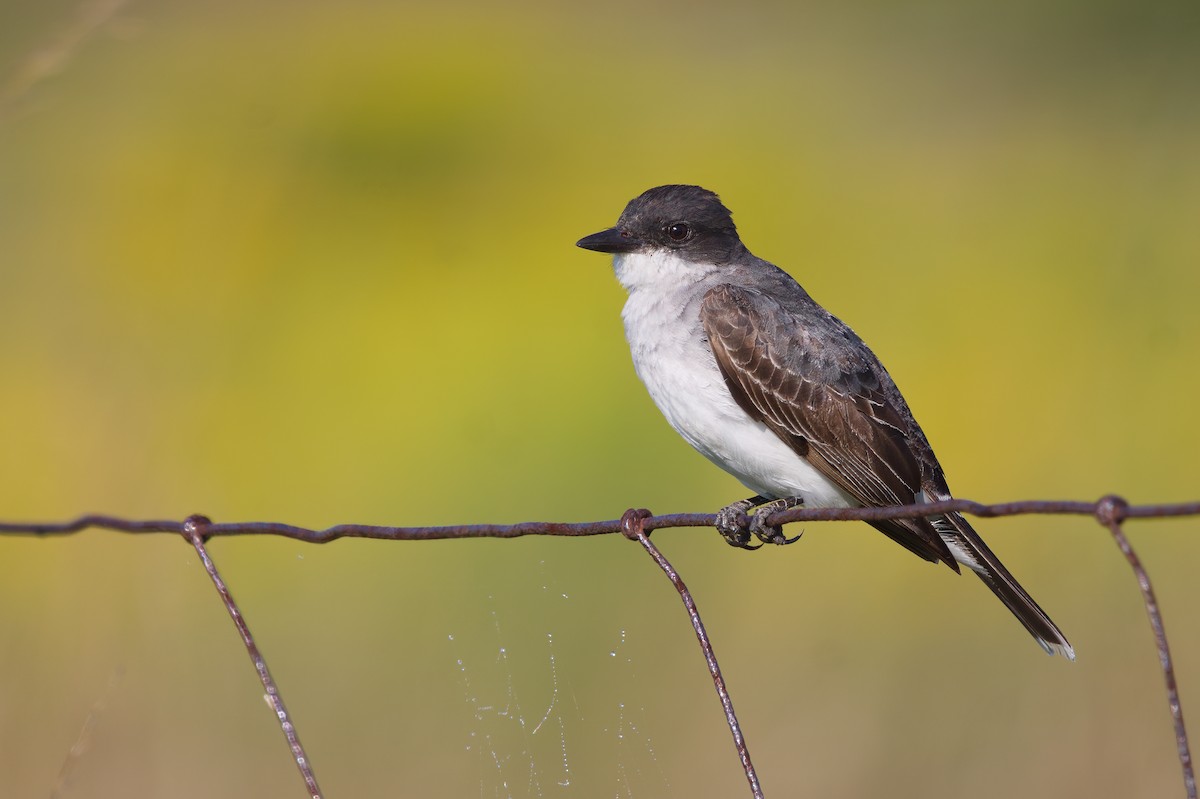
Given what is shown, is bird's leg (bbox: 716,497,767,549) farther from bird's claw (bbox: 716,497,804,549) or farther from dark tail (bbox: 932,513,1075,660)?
dark tail (bbox: 932,513,1075,660)

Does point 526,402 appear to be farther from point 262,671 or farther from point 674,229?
point 262,671

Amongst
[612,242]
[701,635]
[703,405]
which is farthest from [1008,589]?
[612,242]

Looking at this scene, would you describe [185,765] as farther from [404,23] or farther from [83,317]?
[404,23]

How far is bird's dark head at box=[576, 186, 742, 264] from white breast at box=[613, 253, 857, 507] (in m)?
0.41

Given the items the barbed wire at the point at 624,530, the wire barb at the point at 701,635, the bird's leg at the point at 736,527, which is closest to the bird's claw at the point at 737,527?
the bird's leg at the point at 736,527

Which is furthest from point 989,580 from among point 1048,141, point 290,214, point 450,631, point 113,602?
point 1048,141

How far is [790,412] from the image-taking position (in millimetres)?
5117

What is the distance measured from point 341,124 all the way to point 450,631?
8.23 m

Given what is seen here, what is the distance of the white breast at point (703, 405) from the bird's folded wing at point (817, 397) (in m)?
0.05

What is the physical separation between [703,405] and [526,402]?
16.4 feet

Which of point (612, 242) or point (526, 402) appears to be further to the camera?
point (526, 402)

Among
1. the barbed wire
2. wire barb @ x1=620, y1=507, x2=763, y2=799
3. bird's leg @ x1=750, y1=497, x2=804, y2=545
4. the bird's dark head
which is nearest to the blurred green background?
bird's leg @ x1=750, y1=497, x2=804, y2=545

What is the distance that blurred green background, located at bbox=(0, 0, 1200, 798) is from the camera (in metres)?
6.70

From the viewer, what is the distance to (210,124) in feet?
45.6
